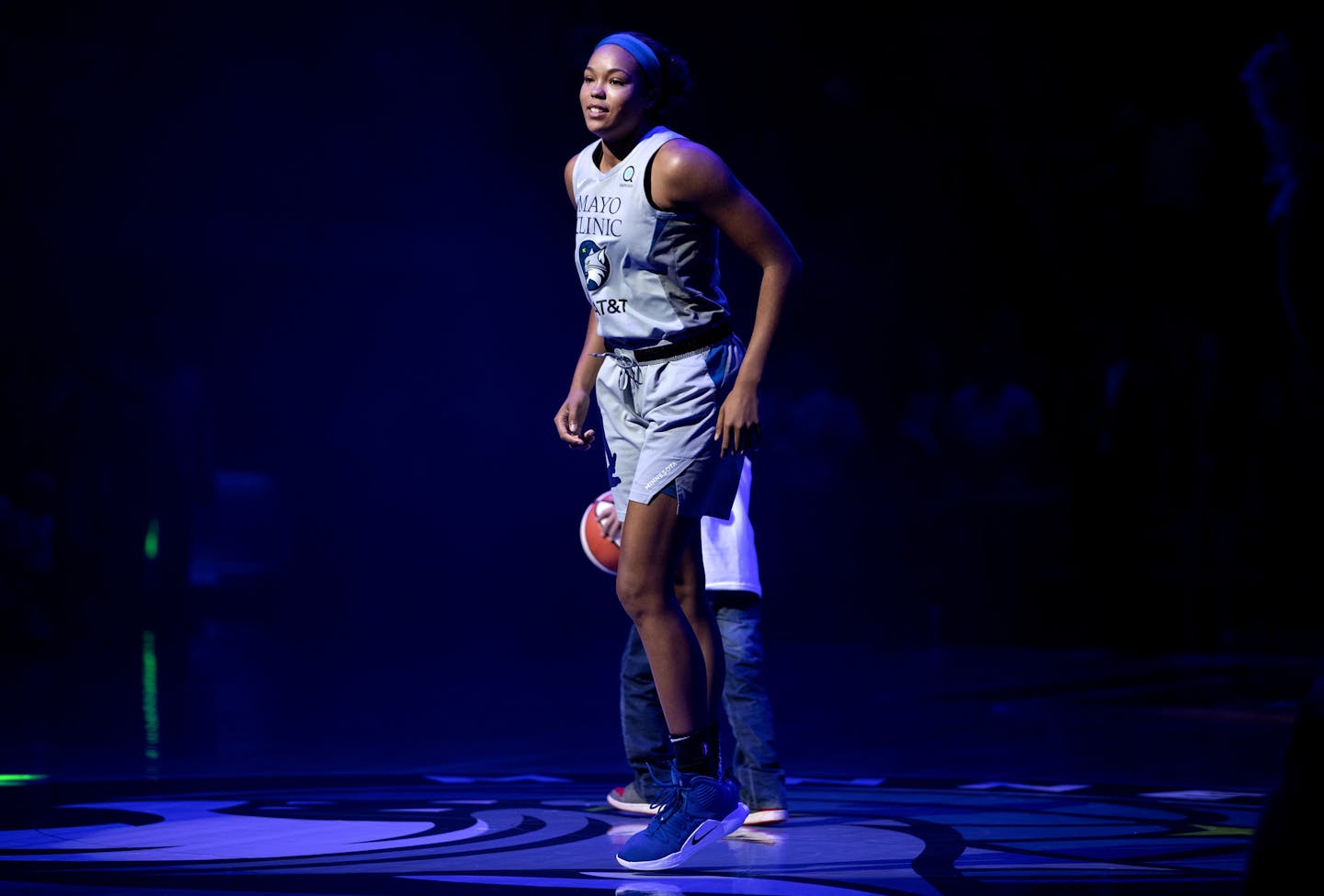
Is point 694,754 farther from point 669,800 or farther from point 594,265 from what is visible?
point 594,265

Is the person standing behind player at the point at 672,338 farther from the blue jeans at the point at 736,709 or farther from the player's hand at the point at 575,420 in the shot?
the blue jeans at the point at 736,709

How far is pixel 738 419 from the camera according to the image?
141 inches

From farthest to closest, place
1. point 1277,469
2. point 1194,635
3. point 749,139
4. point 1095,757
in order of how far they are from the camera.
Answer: point 749,139 < point 1277,469 < point 1194,635 < point 1095,757

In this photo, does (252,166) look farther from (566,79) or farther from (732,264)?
→ (732,264)

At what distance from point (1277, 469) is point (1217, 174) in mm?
2469

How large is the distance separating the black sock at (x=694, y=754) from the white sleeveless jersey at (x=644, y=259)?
0.83 m

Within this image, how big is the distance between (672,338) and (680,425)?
187 millimetres

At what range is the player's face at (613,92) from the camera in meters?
3.71

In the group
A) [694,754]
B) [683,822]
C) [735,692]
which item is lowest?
[683,822]

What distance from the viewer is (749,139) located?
512 inches

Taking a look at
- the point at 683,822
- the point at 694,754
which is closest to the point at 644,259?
the point at 694,754

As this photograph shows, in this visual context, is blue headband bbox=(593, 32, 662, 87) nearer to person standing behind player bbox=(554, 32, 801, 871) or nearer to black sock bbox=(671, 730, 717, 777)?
person standing behind player bbox=(554, 32, 801, 871)

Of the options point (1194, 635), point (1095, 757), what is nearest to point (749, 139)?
point (1194, 635)

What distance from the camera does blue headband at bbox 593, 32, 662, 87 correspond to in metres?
3.74
